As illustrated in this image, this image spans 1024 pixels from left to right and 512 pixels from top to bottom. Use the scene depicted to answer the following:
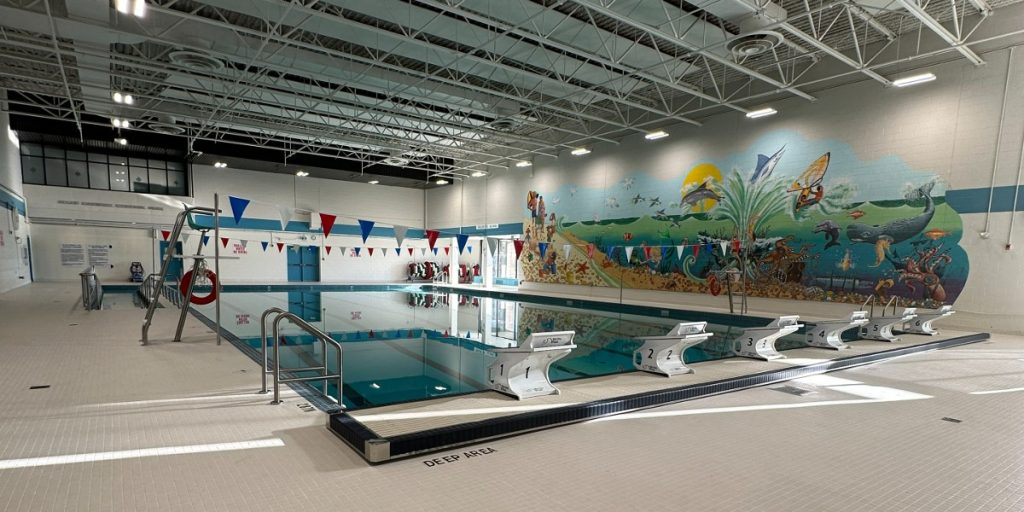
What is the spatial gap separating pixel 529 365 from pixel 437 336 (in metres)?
4.61

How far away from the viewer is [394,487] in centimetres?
205

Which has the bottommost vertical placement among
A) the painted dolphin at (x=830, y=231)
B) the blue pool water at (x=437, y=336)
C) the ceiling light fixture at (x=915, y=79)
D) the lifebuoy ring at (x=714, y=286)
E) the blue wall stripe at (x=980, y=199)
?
the blue pool water at (x=437, y=336)

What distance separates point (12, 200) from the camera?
11.6m

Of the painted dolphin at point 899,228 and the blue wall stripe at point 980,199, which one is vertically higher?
the blue wall stripe at point 980,199

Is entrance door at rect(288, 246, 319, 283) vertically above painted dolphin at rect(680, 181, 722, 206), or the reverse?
painted dolphin at rect(680, 181, 722, 206)

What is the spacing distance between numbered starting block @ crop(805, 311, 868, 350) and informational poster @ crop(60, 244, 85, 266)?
66.5 feet

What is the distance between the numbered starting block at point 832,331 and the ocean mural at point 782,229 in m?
3.06

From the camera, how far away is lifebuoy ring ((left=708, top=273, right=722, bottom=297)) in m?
11.1

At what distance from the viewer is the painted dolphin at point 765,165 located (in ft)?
33.6

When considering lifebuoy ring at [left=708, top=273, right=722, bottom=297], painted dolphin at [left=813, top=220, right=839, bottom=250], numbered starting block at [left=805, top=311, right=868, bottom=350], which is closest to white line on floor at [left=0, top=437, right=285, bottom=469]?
numbered starting block at [left=805, top=311, right=868, bottom=350]

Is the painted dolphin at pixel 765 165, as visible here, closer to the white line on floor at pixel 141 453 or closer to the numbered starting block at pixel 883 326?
the numbered starting block at pixel 883 326

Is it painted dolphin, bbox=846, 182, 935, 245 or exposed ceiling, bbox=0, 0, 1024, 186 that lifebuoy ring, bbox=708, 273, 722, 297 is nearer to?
painted dolphin, bbox=846, 182, 935, 245

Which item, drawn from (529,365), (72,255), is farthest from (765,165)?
(72,255)

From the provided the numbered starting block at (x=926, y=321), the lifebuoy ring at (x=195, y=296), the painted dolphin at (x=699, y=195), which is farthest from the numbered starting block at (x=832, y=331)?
the lifebuoy ring at (x=195, y=296)
